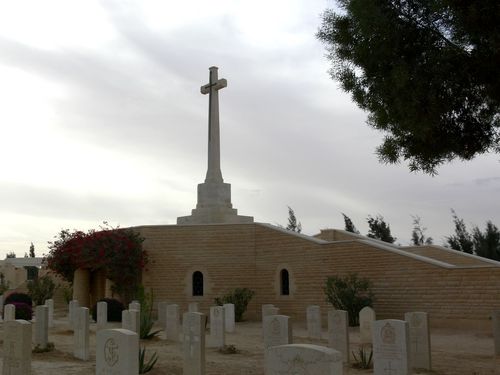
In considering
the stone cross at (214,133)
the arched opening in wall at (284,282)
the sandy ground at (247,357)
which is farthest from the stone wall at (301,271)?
the stone cross at (214,133)

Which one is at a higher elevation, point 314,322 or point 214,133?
point 214,133

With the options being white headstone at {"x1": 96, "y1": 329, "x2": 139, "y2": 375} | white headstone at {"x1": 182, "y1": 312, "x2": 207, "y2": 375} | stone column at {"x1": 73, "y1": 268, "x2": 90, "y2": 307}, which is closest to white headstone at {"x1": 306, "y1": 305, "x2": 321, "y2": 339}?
white headstone at {"x1": 182, "y1": 312, "x2": 207, "y2": 375}

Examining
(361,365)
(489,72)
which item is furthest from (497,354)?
(489,72)

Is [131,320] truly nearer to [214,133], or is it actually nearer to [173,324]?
[173,324]

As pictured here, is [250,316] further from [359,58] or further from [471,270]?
[359,58]

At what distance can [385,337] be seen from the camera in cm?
803

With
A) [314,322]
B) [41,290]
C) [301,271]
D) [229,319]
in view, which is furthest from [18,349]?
[41,290]

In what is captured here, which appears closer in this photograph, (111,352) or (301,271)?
(111,352)

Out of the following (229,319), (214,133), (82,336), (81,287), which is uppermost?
(214,133)

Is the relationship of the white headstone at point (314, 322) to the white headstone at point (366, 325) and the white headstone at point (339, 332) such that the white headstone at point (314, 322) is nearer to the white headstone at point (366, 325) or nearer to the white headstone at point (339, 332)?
the white headstone at point (366, 325)

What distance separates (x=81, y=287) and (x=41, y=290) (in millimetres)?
3448

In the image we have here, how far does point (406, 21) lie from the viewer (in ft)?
32.8

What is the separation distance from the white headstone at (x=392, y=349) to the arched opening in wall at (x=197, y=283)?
54.1ft

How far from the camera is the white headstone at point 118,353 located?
5.62 meters
